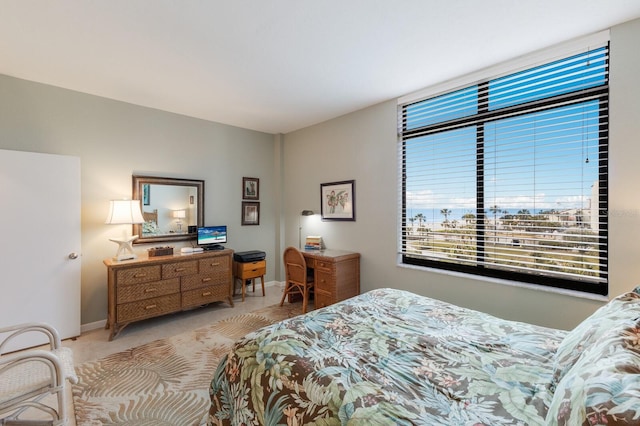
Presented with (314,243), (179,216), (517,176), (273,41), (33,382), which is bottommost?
(33,382)

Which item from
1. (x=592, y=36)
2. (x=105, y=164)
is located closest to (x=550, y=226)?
(x=592, y=36)

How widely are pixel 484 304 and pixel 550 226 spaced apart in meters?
0.92

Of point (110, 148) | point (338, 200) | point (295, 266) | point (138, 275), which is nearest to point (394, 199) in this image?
point (338, 200)

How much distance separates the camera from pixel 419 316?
185 centimetres

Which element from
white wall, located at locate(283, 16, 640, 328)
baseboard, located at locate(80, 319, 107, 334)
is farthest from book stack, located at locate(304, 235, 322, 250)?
baseboard, located at locate(80, 319, 107, 334)

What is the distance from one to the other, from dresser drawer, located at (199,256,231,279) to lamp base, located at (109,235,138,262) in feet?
2.51

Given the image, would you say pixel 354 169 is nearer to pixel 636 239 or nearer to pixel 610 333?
pixel 636 239

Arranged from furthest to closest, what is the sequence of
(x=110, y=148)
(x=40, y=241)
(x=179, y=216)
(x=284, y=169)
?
(x=284, y=169) < (x=179, y=216) < (x=110, y=148) < (x=40, y=241)

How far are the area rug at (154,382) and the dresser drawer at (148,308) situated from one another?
426mm

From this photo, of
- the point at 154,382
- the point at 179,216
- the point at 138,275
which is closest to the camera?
the point at 154,382

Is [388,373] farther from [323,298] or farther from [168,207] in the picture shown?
[168,207]

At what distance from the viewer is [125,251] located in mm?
3248

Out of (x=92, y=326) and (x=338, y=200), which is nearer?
(x=92, y=326)

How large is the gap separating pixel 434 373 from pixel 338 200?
9.72ft
